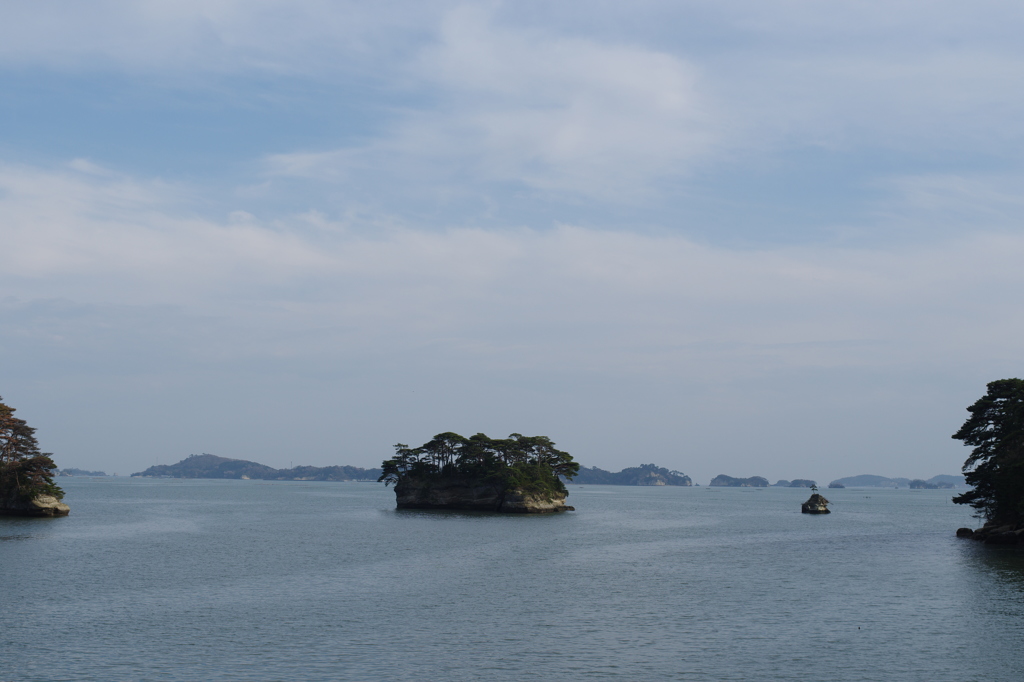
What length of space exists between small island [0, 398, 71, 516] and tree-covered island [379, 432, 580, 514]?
204 feet

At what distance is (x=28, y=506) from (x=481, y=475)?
74425 mm

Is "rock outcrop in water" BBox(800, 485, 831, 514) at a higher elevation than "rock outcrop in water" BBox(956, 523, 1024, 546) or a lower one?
lower

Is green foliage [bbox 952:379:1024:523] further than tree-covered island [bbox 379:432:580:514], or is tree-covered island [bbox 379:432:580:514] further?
tree-covered island [bbox 379:432:580:514]

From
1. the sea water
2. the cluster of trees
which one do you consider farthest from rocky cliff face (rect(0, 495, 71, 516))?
the cluster of trees

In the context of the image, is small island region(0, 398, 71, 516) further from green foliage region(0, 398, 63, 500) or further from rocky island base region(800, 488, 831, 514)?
rocky island base region(800, 488, 831, 514)

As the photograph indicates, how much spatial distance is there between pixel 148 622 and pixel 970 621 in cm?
4892

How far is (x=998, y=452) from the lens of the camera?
92562 millimetres

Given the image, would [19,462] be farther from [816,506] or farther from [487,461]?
[816,506]

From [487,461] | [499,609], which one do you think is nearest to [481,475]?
[487,461]

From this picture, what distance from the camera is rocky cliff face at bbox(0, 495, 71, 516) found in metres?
120

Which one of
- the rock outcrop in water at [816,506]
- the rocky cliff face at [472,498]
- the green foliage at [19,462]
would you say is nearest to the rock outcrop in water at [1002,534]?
the rocky cliff face at [472,498]

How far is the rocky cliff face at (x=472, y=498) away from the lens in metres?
150

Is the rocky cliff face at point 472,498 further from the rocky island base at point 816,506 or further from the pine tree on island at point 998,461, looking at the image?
the pine tree on island at point 998,461

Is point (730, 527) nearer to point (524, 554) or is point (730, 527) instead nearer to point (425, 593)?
point (524, 554)
